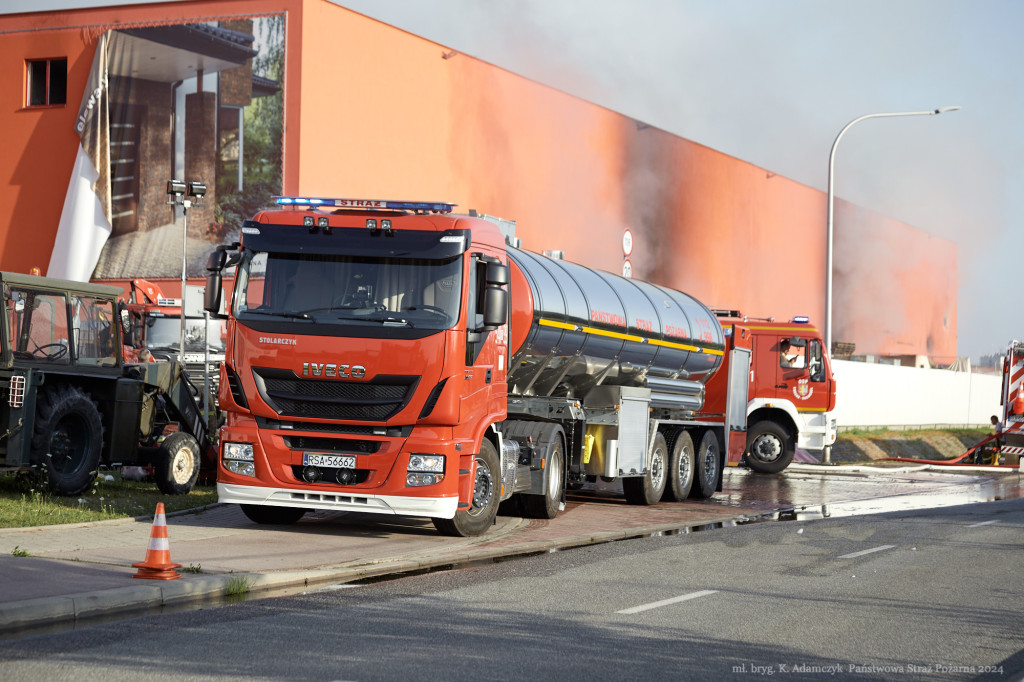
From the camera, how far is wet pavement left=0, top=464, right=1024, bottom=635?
863cm

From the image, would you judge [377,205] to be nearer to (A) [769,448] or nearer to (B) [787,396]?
(B) [787,396]

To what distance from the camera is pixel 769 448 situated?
2697cm

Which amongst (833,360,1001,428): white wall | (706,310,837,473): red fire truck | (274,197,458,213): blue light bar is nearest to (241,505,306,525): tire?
(274,197,458,213): blue light bar

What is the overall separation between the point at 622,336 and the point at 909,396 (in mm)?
27686

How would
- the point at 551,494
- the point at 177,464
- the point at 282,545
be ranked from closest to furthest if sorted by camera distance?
1. the point at 282,545
2. the point at 551,494
3. the point at 177,464

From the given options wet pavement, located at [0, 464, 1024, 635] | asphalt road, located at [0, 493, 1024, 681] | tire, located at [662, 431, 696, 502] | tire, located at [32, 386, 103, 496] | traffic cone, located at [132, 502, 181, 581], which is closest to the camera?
asphalt road, located at [0, 493, 1024, 681]

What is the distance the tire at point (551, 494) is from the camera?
1525cm

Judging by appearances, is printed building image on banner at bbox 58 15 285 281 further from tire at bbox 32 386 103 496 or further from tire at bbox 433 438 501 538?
tire at bbox 433 438 501 538

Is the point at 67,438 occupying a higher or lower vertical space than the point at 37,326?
lower

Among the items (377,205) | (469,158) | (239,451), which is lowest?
(239,451)

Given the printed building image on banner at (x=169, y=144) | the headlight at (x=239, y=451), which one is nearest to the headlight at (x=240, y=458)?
the headlight at (x=239, y=451)

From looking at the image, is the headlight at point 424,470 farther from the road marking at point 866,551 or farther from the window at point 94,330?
the window at point 94,330

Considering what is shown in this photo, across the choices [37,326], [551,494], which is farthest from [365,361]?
[37,326]

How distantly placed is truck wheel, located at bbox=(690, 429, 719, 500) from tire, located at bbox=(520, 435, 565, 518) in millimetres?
5091
